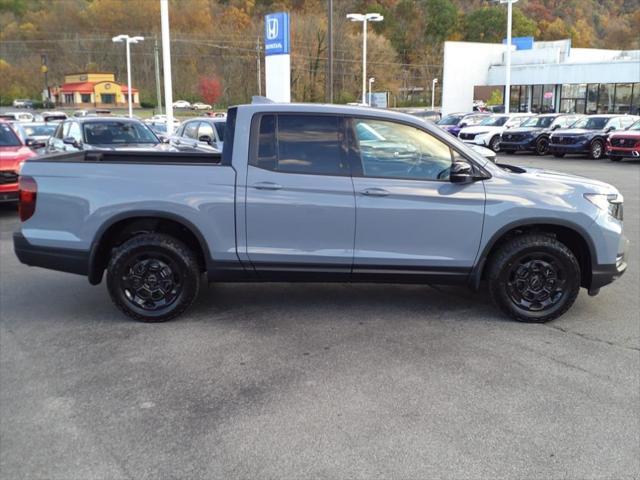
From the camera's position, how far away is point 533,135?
2597 centimetres

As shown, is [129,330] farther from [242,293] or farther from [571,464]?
[571,464]

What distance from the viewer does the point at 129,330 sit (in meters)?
5.37

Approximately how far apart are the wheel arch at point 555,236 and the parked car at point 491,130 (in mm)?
22368

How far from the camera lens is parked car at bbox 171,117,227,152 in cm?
1397

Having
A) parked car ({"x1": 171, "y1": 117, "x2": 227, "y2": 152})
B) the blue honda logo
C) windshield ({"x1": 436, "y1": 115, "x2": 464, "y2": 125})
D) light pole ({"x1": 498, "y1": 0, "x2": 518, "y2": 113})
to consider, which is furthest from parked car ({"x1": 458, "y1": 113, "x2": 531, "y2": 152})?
parked car ({"x1": 171, "y1": 117, "x2": 227, "y2": 152})

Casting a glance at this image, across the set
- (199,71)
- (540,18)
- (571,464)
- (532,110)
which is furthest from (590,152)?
(540,18)

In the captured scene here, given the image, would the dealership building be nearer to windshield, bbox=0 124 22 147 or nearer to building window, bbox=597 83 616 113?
building window, bbox=597 83 616 113

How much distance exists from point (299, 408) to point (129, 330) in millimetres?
2098

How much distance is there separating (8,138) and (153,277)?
8.26 meters

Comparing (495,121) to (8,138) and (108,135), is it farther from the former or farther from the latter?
(8,138)

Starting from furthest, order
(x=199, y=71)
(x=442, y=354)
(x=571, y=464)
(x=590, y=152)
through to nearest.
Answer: (x=199, y=71) < (x=590, y=152) < (x=442, y=354) < (x=571, y=464)

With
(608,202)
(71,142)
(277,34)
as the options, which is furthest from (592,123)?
(608,202)

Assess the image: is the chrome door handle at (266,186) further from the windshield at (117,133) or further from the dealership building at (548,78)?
the dealership building at (548,78)

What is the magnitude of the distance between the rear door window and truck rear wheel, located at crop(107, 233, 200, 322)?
3.48 feet
